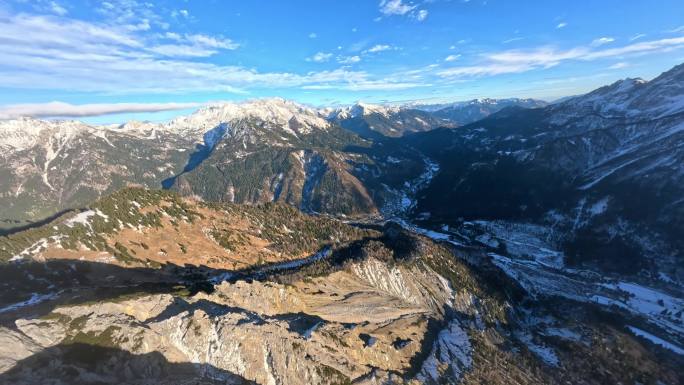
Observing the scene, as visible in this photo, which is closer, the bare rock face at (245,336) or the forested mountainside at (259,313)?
the bare rock face at (245,336)

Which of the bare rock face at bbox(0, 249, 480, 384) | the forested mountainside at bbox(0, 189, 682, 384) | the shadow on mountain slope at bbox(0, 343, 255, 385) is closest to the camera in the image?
the shadow on mountain slope at bbox(0, 343, 255, 385)

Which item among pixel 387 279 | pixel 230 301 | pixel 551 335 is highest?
pixel 230 301

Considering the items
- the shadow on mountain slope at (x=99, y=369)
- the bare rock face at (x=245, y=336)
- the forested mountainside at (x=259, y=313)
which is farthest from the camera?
the forested mountainside at (x=259, y=313)

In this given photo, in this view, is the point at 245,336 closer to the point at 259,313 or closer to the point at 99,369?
the point at 259,313

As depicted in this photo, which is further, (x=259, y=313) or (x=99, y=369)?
(x=259, y=313)

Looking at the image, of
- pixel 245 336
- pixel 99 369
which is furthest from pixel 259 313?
pixel 99 369

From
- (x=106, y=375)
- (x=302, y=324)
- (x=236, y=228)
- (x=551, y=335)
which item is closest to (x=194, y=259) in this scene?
(x=236, y=228)

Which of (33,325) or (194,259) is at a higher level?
(33,325)

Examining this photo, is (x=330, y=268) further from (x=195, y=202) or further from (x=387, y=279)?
(x=195, y=202)
